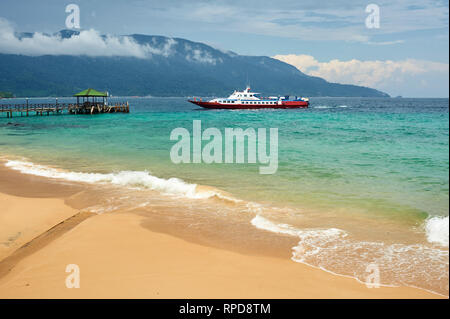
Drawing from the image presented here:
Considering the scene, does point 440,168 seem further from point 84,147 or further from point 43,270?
point 84,147

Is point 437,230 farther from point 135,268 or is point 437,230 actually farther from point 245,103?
point 245,103

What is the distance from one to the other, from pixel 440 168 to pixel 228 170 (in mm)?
10446

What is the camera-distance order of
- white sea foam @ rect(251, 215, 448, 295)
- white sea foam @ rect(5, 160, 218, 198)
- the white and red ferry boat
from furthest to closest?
the white and red ferry boat
white sea foam @ rect(5, 160, 218, 198)
white sea foam @ rect(251, 215, 448, 295)

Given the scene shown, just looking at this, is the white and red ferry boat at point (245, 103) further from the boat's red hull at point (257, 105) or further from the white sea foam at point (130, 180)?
the white sea foam at point (130, 180)

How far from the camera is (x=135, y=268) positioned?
646 centimetres

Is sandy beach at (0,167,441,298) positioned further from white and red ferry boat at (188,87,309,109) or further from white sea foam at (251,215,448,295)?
white and red ferry boat at (188,87,309,109)

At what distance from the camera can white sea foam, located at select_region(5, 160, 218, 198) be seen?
1251cm

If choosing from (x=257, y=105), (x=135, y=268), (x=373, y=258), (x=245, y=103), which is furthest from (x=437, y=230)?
(x=245, y=103)

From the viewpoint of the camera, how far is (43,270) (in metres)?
6.42

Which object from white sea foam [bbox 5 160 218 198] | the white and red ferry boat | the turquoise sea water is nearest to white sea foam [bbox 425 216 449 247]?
the turquoise sea water

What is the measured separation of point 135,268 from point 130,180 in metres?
7.92

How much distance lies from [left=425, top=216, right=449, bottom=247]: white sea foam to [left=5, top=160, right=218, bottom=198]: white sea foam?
249 inches

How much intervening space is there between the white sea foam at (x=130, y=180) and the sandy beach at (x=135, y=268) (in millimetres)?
3300
